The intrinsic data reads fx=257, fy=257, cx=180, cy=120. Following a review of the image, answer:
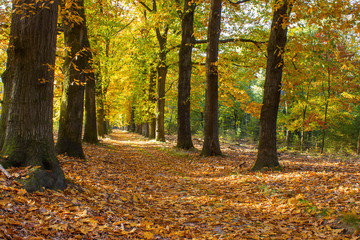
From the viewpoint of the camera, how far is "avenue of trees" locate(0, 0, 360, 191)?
4.82 m

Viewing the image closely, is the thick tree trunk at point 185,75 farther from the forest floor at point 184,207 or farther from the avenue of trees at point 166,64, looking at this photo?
the forest floor at point 184,207

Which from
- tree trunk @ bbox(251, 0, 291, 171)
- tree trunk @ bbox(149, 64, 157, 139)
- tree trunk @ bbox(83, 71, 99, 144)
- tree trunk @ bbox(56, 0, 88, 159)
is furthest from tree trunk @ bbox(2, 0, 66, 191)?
tree trunk @ bbox(149, 64, 157, 139)

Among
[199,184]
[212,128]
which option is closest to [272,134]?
[199,184]

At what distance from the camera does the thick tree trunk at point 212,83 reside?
11.8 meters

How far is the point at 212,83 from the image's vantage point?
12.0 m

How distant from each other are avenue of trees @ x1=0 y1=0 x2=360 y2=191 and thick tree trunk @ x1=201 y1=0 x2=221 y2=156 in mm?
47

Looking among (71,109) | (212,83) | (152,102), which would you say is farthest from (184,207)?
(152,102)

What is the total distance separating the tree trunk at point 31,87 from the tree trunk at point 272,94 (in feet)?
20.8

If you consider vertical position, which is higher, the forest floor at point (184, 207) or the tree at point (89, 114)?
the tree at point (89, 114)

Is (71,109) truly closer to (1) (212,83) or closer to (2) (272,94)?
(1) (212,83)

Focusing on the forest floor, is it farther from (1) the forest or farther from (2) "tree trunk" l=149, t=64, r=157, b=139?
(2) "tree trunk" l=149, t=64, r=157, b=139

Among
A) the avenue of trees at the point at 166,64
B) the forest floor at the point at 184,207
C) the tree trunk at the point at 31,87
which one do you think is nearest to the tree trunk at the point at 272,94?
the avenue of trees at the point at 166,64

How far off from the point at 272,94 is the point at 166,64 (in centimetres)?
1098

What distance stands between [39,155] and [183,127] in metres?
10.2
